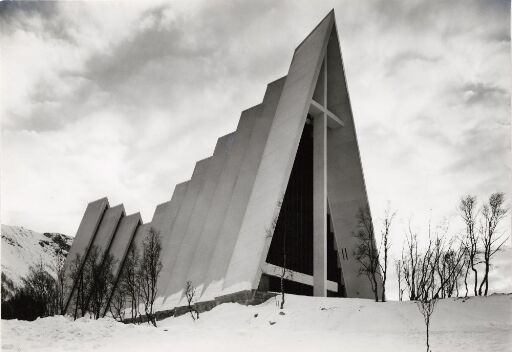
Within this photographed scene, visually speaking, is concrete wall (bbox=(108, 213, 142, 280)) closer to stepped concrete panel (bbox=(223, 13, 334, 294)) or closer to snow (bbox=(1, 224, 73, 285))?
stepped concrete panel (bbox=(223, 13, 334, 294))

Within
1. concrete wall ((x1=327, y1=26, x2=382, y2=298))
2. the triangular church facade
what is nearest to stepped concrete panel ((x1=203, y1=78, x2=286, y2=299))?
the triangular church facade

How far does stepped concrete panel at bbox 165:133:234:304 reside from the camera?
110 ft

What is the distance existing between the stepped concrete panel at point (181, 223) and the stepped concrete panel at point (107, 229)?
44.4 ft

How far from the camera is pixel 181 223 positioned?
3862 cm

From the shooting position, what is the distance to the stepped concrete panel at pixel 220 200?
31.8 meters

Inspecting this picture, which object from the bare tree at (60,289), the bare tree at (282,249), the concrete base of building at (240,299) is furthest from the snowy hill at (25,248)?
the bare tree at (282,249)

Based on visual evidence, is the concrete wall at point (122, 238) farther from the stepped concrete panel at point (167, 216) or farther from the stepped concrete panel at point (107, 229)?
the stepped concrete panel at point (167, 216)

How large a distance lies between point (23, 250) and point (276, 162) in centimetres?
7348

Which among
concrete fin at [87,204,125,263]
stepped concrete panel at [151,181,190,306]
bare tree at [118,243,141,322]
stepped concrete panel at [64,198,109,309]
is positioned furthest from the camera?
stepped concrete panel at [64,198,109,309]

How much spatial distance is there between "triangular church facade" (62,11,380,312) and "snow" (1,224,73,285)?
44694mm

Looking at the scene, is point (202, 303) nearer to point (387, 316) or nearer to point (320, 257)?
point (320, 257)

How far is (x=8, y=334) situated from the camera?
44.3 ft

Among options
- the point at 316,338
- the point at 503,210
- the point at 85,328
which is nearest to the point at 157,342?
the point at 85,328

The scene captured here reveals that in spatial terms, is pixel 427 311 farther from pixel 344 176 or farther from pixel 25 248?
pixel 25 248
